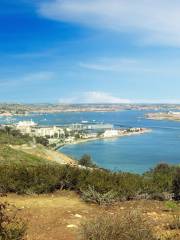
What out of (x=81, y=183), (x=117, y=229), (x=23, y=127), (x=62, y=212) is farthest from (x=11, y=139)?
(x=23, y=127)

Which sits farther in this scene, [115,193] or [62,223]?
[115,193]

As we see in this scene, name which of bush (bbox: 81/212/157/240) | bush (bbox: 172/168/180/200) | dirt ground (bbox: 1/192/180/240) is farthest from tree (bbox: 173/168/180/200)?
bush (bbox: 81/212/157/240)

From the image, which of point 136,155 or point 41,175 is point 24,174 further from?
point 136,155

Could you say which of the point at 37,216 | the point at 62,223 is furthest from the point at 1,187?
the point at 62,223

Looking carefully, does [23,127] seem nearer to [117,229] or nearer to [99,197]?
[99,197]

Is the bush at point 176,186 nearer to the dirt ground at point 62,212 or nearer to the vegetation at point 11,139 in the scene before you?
the dirt ground at point 62,212
